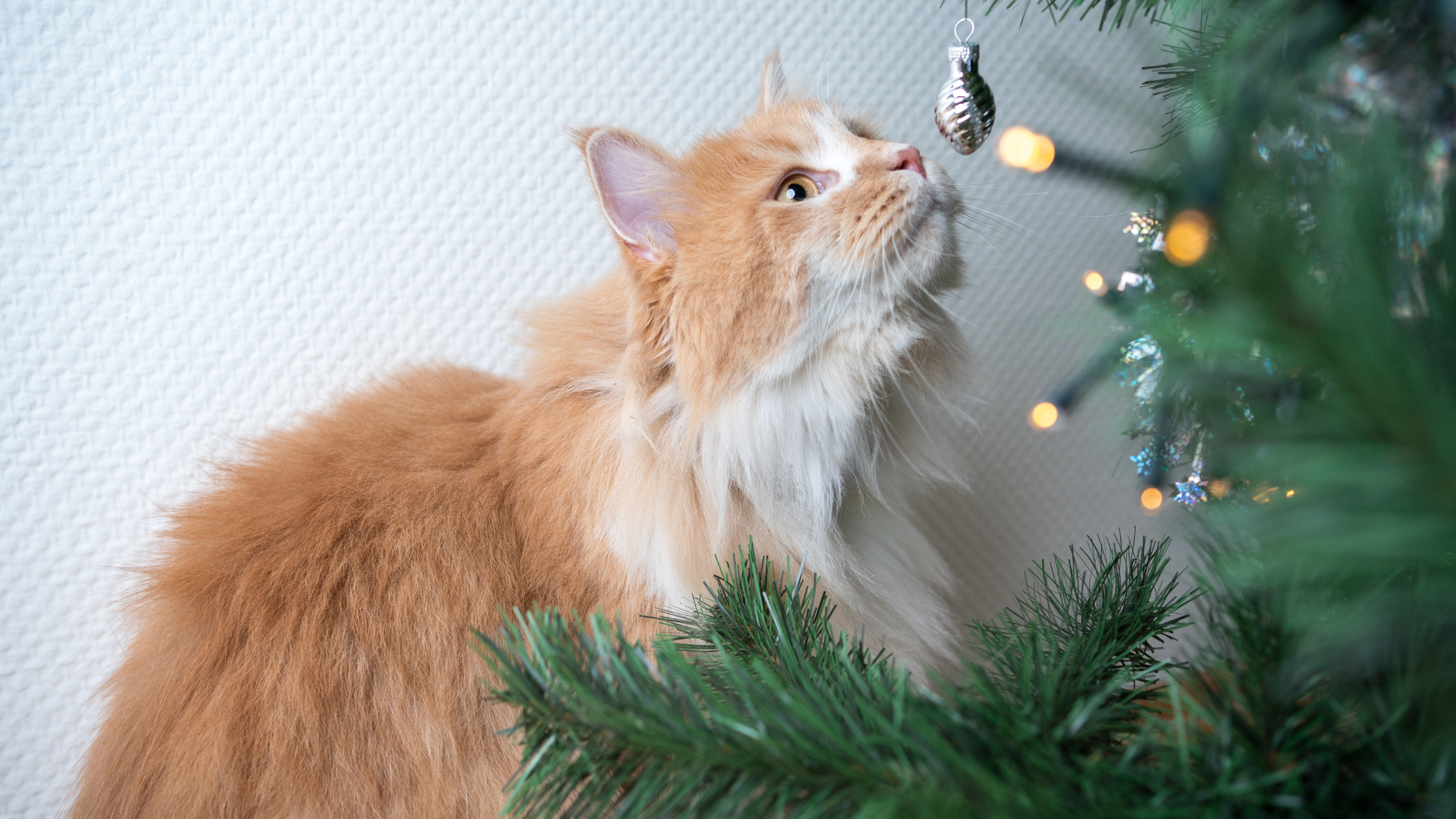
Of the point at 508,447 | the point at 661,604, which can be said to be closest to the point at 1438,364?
the point at 661,604

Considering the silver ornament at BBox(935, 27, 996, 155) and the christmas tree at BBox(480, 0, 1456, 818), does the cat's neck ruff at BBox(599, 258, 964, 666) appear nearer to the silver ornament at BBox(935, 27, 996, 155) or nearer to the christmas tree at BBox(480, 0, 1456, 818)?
the silver ornament at BBox(935, 27, 996, 155)

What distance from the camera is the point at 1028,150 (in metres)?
0.69

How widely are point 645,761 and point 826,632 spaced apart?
0.58 ft

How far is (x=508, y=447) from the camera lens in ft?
3.04

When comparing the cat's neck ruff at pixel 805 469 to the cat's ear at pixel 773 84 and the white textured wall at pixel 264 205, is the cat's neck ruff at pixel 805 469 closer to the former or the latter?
the white textured wall at pixel 264 205

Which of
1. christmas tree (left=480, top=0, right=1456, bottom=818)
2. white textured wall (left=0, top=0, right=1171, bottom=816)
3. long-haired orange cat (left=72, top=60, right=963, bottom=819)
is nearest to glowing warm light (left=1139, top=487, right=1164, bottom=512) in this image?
white textured wall (left=0, top=0, right=1171, bottom=816)

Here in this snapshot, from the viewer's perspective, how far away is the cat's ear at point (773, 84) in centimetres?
106

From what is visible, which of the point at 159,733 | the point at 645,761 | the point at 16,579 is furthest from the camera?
the point at 16,579

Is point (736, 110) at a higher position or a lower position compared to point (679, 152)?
higher

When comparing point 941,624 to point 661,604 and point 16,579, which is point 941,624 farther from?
point 16,579

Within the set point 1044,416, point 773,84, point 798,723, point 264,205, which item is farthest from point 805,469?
point 264,205

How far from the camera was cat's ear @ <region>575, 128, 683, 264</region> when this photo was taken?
841mm

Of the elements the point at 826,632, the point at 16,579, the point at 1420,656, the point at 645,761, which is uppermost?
the point at 1420,656

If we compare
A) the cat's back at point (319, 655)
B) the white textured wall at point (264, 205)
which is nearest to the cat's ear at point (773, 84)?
the white textured wall at point (264, 205)
